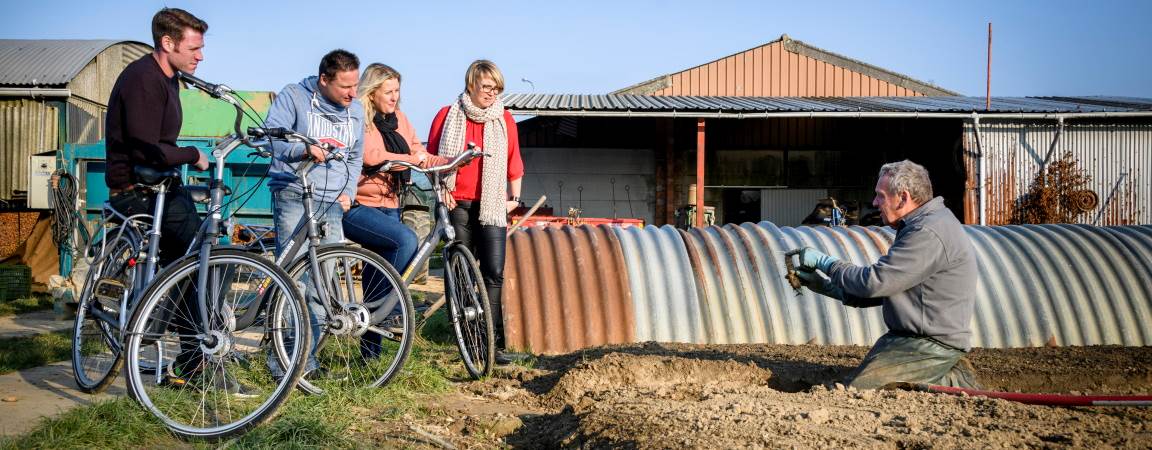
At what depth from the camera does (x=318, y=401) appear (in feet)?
12.2

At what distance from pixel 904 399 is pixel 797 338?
8.30 feet

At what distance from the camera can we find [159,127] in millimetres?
3949

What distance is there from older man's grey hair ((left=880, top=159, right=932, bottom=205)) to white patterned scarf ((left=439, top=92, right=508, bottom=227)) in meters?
2.20

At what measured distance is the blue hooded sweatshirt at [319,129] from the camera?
4.16 metres

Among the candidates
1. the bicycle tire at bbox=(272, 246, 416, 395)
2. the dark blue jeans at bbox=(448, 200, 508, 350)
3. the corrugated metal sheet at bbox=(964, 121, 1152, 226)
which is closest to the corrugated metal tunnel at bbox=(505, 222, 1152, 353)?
the dark blue jeans at bbox=(448, 200, 508, 350)

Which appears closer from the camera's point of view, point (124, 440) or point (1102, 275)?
point (124, 440)

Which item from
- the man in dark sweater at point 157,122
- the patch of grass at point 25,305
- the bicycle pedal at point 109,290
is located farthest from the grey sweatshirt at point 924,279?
the patch of grass at point 25,305

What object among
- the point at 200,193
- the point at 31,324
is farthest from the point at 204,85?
the point at 31,324

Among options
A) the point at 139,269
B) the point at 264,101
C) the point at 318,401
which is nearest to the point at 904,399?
the point at 318,401

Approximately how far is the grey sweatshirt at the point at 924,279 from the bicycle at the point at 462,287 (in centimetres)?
177

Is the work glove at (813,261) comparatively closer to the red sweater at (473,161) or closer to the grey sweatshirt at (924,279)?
the grey sweatshirt at (924,279)

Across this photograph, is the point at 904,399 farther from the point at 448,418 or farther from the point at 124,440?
the point at 124,440

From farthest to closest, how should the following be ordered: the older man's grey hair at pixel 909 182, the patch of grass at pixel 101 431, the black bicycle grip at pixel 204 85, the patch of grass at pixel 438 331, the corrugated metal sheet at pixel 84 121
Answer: the corrugated metal sheet at pixel 84 121, the patch of grass at pixel 438 331, the older man's grey hair at pixel 909 182, the black bicycle grip at pixel 204 85, the patch of grass at pixel 101 431

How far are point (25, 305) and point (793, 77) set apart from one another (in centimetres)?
1705
